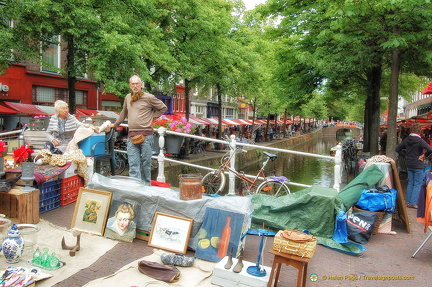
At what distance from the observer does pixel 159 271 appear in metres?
3.57

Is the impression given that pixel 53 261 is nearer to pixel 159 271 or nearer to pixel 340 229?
pixel 159 271

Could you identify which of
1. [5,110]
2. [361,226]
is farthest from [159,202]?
[5,110]

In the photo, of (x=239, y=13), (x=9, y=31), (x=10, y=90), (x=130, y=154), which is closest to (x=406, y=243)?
(x=130, y=154)

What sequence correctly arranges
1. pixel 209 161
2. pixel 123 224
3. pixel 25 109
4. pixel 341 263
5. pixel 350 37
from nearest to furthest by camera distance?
1. pixel 341 263
2. pixel 123 224
3. pixel 350 37
4. pixel 209 161
5. pixel 25 109

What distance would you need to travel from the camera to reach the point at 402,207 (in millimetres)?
5672

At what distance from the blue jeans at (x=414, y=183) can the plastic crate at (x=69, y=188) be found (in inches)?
248

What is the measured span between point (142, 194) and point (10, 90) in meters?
18.9

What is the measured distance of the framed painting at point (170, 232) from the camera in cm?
411

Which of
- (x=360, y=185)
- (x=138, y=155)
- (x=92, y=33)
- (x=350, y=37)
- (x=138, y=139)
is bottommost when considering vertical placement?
(x=360, y=185)

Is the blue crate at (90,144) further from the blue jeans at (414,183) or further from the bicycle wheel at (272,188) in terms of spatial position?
the blue jeans at (414,183)

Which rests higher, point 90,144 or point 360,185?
point 90,144

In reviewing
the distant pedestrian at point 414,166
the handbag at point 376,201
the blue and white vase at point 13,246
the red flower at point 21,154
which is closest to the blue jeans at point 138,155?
the red flower at point 21,154

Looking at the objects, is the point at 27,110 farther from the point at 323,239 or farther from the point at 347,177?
the point at 323,239

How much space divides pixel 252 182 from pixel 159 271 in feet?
12.6
